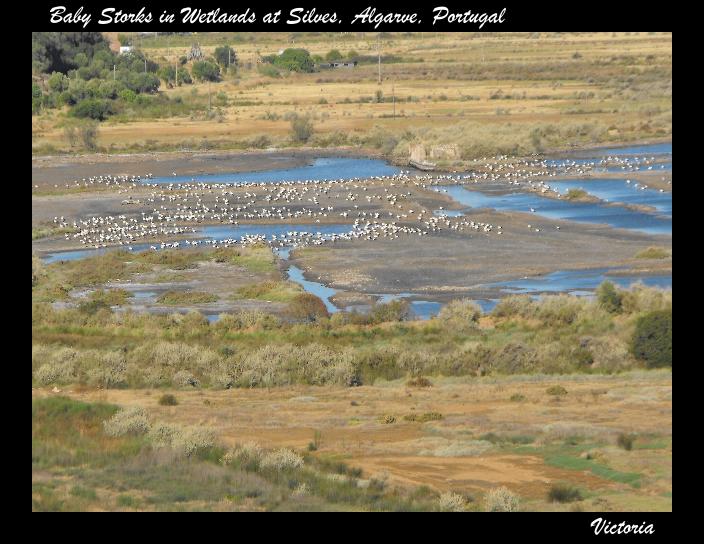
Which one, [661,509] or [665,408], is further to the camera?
[665,408]

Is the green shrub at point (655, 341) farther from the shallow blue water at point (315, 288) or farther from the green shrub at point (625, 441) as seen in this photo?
the shallow blue water at point (315, 288)

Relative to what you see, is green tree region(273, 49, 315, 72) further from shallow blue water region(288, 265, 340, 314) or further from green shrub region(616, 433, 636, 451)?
green shrub region(616, 433, 636, 451)

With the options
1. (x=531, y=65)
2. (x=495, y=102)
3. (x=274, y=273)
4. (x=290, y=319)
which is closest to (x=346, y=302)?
(x=290, y=319)

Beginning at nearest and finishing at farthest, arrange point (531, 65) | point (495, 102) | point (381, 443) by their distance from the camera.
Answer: point (381, 443) → point (495, 102) → point (531, 65)

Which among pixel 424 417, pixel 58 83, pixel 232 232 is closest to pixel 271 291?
pixel 232 232

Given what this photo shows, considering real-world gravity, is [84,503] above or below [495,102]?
below

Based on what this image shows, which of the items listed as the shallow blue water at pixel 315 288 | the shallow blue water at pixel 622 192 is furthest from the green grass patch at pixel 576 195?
the shallow blue water at pixel 315 288
